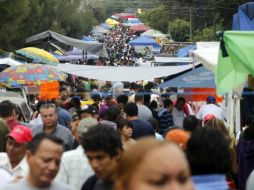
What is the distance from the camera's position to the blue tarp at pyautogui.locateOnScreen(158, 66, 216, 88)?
15.9 metres

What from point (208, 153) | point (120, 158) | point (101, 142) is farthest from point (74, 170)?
point (120, 158)

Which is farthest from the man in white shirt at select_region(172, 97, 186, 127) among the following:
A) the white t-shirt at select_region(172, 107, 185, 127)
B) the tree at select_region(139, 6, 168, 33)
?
the tree at select_region(139, 6, 168, 33)

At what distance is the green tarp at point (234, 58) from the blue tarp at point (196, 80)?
5573mm

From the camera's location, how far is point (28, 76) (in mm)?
18656

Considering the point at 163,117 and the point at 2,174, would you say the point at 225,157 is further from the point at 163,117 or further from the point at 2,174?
the point at 163,117

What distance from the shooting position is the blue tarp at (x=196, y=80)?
1585 cm

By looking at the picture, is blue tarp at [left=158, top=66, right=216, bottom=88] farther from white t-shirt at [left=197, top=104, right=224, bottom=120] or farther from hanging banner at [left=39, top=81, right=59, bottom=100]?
hanging banner at [left=39, top=81, right=59, bottom=100]

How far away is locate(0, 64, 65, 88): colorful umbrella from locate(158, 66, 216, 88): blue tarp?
3.21 meters

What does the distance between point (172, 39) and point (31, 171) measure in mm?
67896

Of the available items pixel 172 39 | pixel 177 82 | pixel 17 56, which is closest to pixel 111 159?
pixel 177 82

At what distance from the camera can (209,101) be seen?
51.3ft

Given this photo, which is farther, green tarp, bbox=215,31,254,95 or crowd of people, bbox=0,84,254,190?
green tarp, bbox=215,31,254,95

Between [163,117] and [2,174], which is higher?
[2,174]

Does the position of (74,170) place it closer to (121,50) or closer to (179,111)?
(179,111)
